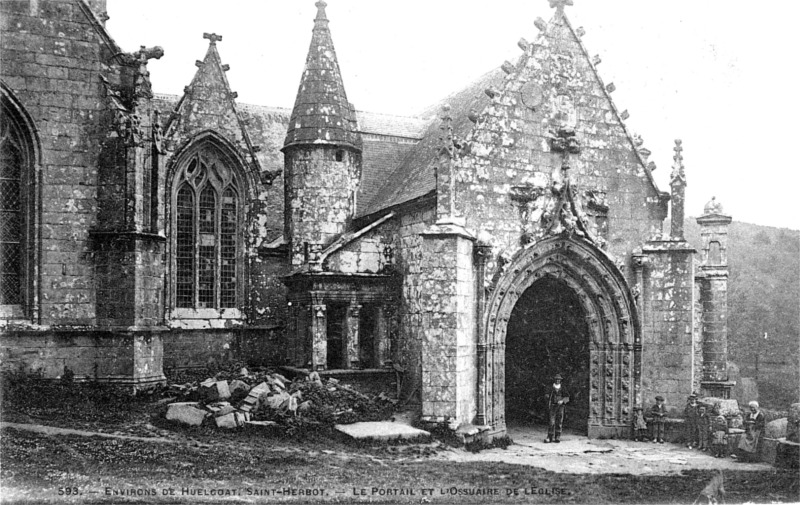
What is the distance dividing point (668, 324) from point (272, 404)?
29.0 ft

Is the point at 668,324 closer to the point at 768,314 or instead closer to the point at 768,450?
the point at 768,450

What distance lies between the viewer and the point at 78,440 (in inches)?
447

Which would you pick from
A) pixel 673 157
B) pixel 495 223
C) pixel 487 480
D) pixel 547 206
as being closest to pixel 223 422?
pixel 487 480

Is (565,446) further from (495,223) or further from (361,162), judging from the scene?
(361,162)

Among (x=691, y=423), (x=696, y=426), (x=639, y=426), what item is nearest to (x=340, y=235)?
(x=639, y=426)

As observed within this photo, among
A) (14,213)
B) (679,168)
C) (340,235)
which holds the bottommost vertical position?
(340,235)

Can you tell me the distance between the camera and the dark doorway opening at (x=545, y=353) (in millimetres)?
16844

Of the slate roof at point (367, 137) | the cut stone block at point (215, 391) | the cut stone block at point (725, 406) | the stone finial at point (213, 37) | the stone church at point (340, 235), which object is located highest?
the stone finial at point (213, 37)

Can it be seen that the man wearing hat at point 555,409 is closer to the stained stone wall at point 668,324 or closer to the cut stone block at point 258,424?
the stained stone wall at point 668,324

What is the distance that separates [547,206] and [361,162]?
579 centimetres

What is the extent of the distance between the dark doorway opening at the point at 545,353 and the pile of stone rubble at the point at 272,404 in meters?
4.13

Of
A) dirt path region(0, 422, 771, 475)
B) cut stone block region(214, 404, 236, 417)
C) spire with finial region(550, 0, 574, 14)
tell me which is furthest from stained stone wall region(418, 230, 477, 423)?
spire with finial region(550, 0, 574, 14)

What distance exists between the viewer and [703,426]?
15.5 m

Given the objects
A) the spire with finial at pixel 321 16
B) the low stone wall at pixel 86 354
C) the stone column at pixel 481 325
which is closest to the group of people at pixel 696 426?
the stone column at pixel 481 325
